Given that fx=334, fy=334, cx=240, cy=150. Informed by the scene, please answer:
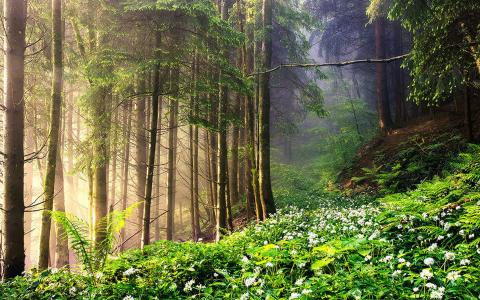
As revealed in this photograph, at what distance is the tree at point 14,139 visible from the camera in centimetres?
584

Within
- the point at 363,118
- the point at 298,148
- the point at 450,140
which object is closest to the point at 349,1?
Answer: the point at 363,118

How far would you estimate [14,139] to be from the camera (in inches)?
235

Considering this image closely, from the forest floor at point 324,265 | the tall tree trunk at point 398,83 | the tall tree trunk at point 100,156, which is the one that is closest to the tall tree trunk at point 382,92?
the tall tree trunk at point 398,83

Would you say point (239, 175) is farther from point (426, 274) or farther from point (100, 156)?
point (426, 274)

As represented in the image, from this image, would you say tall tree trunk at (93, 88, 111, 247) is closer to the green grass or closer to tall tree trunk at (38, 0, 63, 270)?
tall tree trunk at (38, 0, 63, 270)

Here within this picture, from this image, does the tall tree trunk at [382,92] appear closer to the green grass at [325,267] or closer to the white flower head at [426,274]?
the green grass at [325,267]

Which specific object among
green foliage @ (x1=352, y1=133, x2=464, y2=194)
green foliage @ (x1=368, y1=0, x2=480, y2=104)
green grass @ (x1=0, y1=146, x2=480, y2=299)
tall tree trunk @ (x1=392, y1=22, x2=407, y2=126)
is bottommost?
green grass @ (x1=0, y1=146, x2=480, y2=299)

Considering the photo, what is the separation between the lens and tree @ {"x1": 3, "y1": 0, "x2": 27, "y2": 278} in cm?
584

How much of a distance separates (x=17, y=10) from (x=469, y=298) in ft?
24.8

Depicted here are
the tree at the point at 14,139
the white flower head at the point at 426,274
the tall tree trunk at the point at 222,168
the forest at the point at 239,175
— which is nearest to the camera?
the white flower head at the point at 426,274

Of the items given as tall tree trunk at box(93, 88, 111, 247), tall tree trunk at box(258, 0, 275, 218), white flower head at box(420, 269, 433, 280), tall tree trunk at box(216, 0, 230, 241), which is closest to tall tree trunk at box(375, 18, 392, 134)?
tall tree trunk at box(258, 0, 275, 218)

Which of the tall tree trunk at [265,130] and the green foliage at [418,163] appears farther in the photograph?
the tall tree trunk at [265,130]

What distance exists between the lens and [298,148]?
34219mm

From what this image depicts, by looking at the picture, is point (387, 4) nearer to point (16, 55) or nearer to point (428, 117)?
point (428, 117)
